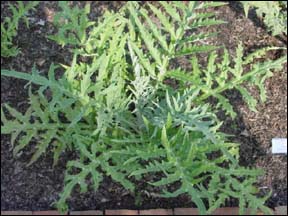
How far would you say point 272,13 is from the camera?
2426 mm

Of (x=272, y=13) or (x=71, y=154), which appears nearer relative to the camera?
(x=71, y=154)

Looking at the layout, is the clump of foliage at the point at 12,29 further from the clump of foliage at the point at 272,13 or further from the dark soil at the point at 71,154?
the clump of foliage at the point at 272,13

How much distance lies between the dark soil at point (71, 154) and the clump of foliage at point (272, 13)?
0.08 metres

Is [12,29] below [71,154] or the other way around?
the other way around

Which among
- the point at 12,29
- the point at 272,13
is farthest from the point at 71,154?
the point at 272,13

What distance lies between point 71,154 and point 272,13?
1032 millimetres

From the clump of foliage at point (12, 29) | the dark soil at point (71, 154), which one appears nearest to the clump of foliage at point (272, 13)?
the dark soil at point (71, 154)

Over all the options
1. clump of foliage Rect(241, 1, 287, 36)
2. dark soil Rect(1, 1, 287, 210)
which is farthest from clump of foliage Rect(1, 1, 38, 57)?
clump of foliage Rect(241, 1, 287, 36)

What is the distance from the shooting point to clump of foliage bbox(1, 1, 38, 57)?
2.23 metres

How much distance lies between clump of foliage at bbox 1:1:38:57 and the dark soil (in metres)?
0.05

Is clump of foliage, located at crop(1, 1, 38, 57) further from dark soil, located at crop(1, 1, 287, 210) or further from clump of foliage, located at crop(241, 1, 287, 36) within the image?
clump of foliage, located at crop(241, 1, 287, 36)

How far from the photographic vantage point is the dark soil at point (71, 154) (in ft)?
7.34

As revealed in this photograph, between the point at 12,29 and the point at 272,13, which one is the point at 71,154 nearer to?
the point at 12,29

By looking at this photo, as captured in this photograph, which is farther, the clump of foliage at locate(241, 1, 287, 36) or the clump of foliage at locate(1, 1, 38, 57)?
the clump of foliage at locate(241, 1, 287, 36)
